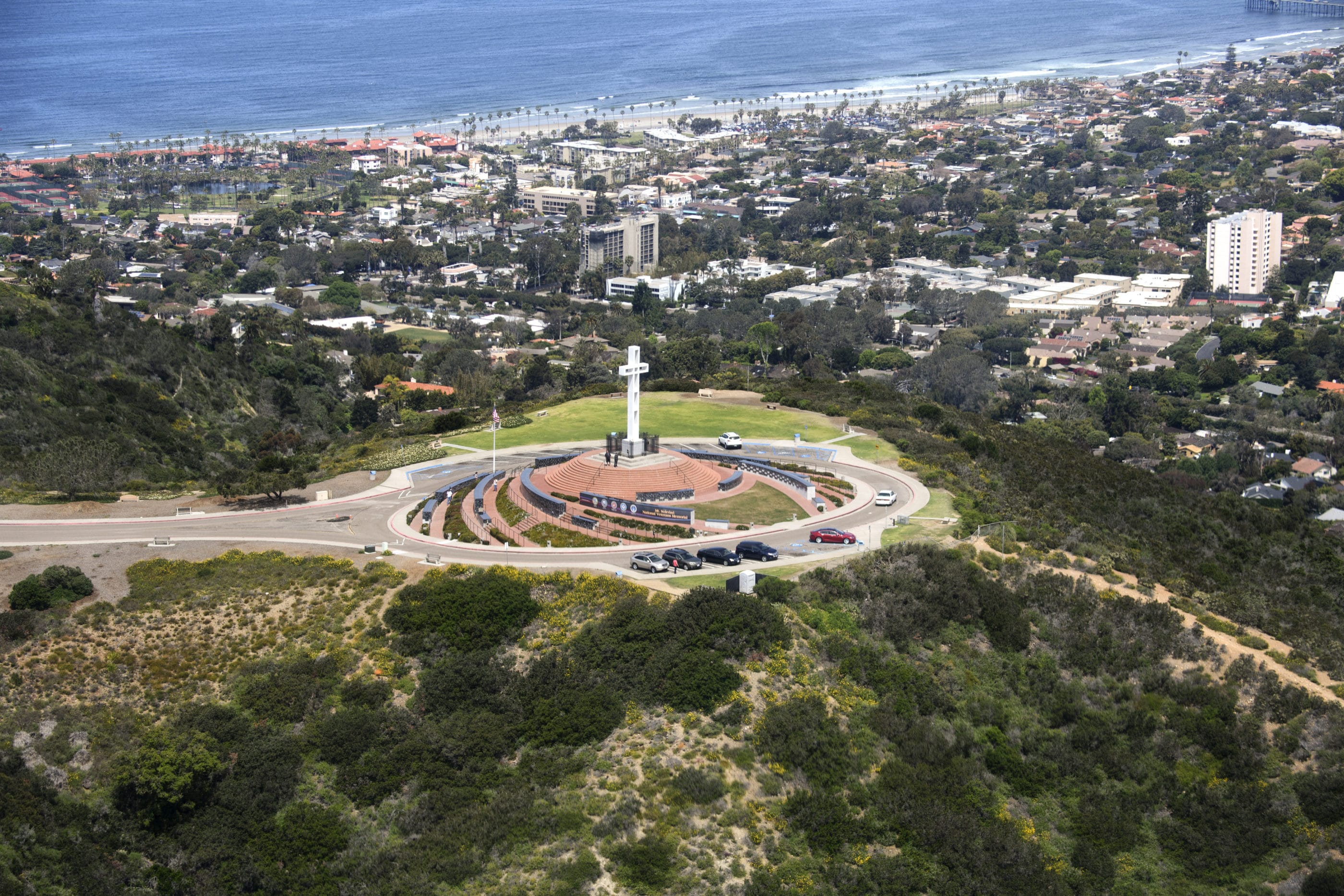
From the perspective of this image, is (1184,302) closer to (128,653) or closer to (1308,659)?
(1308,659)

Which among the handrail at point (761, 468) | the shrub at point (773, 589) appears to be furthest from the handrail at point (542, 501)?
the shrub at point (773, 589)

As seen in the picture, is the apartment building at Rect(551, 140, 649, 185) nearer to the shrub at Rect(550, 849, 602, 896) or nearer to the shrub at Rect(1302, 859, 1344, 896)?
the shrub at Rect(550, 849, 602, 896)

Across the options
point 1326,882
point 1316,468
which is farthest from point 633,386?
point 1316,468

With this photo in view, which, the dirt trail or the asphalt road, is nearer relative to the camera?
the dirt trail

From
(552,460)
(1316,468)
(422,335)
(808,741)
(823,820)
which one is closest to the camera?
(823,820)

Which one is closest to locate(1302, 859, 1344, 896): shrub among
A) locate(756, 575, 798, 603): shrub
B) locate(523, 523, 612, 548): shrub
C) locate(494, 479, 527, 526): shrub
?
locate(756, 575, 798, 603): shrub

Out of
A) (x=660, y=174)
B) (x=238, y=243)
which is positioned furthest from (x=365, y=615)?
(x=660, y=174)

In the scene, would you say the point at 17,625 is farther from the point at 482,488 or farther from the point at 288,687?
the point at 482,488
